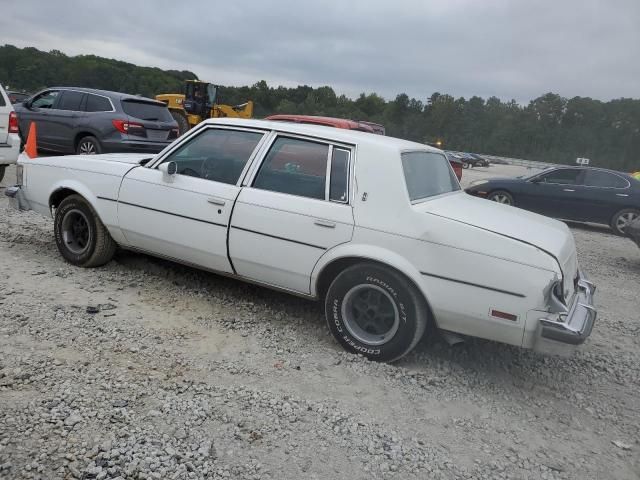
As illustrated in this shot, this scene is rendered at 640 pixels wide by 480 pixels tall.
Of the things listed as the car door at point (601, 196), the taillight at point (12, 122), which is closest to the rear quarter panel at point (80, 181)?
the taillight at point (12, 122)

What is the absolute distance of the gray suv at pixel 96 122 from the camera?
9.75 m

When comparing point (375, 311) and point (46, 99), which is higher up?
point (46, 99)

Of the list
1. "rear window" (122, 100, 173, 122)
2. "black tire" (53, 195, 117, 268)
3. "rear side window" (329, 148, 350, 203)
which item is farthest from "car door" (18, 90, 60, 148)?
"rear side window" (329, 148, 350, 203)

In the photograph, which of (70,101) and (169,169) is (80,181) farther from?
(70,101)

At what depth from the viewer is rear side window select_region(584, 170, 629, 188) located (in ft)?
35.7

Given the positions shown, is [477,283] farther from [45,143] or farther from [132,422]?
[45,143]

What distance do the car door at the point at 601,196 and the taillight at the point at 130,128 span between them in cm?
881

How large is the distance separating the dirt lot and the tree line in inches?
2620

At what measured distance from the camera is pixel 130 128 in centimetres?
979

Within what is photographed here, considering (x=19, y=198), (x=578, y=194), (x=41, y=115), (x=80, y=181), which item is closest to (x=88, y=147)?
(x=41, y=115)

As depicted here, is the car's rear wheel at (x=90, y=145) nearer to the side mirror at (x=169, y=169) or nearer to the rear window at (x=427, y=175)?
the side mirror at (x=169, y=169)

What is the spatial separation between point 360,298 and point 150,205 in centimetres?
191

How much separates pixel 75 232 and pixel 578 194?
9743 millimetres

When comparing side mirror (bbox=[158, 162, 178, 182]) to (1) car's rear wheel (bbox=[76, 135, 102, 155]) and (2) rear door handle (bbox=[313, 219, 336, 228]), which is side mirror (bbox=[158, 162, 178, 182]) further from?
(1) car's rear wheel (bbox=[76, 135, 102, 155])
